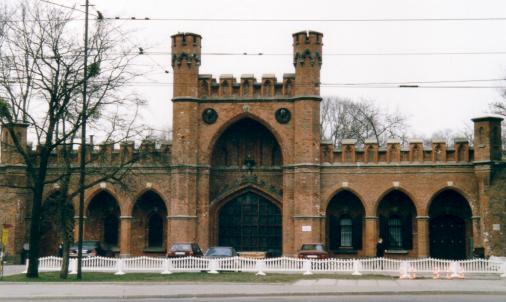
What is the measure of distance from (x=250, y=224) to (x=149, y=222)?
5536 mm

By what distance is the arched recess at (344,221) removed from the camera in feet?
136

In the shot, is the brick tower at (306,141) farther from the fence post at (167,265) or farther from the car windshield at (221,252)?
the fence post at (167,265)

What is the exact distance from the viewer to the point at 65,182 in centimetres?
3070

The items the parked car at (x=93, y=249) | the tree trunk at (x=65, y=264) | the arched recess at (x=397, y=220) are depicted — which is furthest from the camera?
the arched recess at (x=397, y=220)

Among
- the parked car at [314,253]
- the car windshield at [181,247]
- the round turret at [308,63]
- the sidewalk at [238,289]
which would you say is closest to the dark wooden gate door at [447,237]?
the parked car at [314,253]

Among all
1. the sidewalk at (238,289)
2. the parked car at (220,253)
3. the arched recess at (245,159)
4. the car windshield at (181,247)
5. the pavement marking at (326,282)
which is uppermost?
the arched recess at (245,159)

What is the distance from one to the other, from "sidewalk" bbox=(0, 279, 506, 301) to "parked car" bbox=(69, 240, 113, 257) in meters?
10.9

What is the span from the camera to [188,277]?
97.6ft

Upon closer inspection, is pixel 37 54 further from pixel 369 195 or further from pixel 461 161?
pixel 461 161

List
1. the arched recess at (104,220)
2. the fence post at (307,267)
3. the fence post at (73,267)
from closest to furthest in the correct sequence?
1. the fence post at (307,267)
2. the fence post at (73,267)
3. the arched recess at (104,220)

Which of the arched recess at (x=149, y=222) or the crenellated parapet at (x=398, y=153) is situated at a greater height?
the crenellated parapet at (x=398, y=153)

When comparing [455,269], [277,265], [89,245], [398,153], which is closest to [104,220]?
[89,245]

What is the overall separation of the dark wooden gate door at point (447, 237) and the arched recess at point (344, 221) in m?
3.76

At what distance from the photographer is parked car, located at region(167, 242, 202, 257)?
3531 cm
